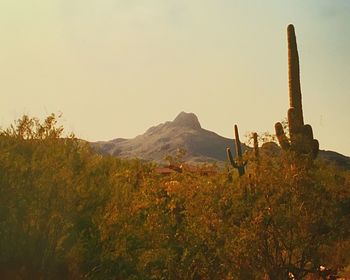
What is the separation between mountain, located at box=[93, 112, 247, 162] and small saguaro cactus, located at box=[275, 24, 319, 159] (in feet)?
314

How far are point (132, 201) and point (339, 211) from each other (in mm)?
6482

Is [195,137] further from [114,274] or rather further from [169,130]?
[114,274]

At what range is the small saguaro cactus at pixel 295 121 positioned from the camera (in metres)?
16.1

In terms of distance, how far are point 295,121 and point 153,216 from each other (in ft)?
30.8

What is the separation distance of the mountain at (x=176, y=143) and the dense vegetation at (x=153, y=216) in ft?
343

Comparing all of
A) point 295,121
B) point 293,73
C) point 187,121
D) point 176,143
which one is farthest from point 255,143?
point 187,121

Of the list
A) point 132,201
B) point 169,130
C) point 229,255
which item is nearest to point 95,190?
point 132,201

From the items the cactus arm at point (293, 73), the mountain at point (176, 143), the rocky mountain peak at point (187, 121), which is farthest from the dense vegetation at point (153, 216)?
the rocky mountain peak at point (187, 121)

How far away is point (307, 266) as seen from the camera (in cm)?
1567

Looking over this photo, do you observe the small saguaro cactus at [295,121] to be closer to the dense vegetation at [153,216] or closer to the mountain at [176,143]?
the dense vegetation at [153,216]

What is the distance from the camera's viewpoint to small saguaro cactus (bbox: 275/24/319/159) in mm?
16078

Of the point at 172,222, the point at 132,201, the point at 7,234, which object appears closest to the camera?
the point at 7,234

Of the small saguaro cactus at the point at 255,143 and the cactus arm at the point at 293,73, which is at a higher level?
the cactus arm at the point at 293,73

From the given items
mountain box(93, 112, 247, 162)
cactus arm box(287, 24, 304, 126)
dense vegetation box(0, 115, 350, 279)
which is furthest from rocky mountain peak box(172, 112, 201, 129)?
dense vegetation box(0, 115, 350, 279)
